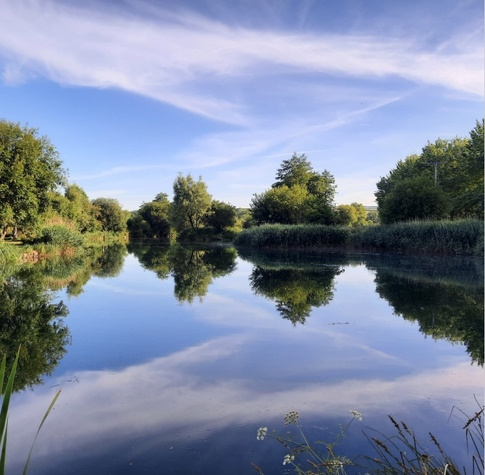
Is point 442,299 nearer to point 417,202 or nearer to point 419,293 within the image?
point 419,293

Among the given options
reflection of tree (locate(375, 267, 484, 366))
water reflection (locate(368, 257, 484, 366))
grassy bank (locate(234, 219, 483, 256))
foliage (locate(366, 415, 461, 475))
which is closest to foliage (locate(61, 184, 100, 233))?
grassy bank (locate(234, 219, 483, 256))

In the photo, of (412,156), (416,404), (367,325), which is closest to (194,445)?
(416,404)

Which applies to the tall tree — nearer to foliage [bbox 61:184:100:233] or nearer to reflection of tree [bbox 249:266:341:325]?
foliage [bbox 61:184:100:233]

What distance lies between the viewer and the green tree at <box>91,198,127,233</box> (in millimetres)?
50875

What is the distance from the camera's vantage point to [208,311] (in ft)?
24.5

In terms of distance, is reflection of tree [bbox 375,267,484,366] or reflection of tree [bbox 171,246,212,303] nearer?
reflection of tree [bbox 375,267,484,366]

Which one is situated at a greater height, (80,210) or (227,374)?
(80,210)

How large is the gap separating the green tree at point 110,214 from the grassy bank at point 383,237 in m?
24.9

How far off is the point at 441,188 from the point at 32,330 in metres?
24.8

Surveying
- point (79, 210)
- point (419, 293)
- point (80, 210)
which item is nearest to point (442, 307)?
point (419, 293)

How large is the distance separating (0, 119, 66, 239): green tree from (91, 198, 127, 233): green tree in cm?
3138

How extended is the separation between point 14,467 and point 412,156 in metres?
47.6

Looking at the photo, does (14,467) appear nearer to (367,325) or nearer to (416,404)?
(416,404)

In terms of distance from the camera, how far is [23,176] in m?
17.9
